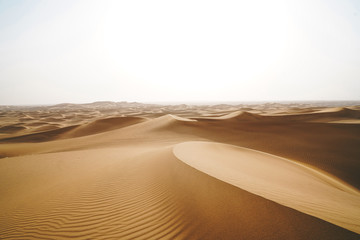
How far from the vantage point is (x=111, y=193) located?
4.12 m

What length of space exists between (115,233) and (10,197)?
12.6 feet

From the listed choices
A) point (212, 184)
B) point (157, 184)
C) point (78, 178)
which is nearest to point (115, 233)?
point (157, 184)

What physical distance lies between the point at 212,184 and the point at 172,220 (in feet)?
→ 3.66

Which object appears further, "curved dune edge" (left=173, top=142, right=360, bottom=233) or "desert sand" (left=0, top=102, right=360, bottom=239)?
"curved dune edge" (left=173, top=142, right=360, bottom=233)

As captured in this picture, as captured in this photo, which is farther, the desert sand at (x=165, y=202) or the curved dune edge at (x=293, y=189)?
the curved dune edge at (x=293, y=189)

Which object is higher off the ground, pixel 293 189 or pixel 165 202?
pixel 165 202

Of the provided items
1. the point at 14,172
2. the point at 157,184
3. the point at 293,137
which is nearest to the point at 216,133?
the point at 293,137

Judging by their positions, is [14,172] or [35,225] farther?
[14,172]

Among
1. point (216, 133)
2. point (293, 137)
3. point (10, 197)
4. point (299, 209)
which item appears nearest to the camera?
point (299, 209)

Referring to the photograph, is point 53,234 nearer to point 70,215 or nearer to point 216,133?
point 70,215

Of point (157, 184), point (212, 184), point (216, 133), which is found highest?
point (212, 184)

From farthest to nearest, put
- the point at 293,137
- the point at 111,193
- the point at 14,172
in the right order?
1. the point at 293,137
2. the point at 14,172
3. the point at 111,193

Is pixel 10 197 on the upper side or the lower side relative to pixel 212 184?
lower

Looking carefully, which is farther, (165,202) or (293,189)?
(293,189)
